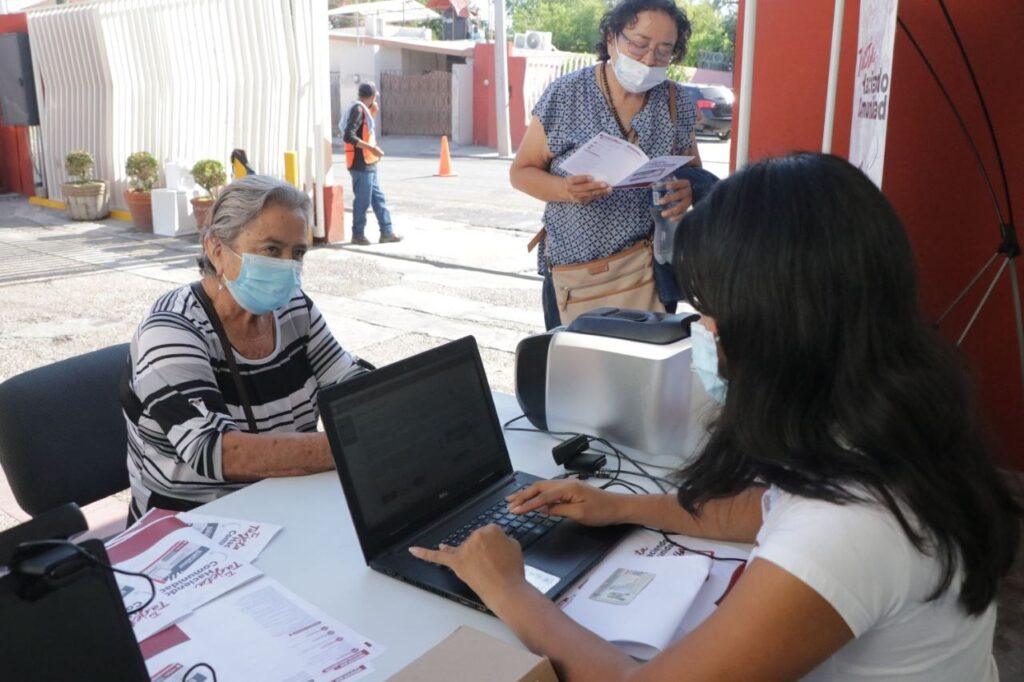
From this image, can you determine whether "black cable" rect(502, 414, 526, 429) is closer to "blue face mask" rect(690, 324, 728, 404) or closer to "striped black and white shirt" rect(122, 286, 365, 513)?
"striped black and white shirt" rect(122, 286, 365, 513)

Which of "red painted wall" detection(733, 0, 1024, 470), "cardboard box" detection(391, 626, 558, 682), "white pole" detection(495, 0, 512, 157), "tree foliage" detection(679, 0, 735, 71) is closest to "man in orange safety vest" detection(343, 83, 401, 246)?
"red painted wall" detection(733, 0, 1024, 470)

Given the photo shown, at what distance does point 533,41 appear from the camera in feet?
73.5

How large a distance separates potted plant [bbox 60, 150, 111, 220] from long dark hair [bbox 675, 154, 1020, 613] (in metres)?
10.5

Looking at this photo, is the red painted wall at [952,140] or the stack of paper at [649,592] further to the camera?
the red painted wall at [952,140]

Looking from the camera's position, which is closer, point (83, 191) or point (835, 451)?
point (835, 451)

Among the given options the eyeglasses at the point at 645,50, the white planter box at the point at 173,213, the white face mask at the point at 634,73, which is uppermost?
the eyeglasses at the point at 645,50

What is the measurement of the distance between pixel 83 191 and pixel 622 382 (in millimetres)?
9849

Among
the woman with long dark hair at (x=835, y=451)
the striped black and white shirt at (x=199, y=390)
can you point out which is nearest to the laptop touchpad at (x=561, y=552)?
the woman with long dark hair at (x=835, y=451)

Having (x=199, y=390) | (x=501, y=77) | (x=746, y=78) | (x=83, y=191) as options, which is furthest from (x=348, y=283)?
(x=501, y=77)

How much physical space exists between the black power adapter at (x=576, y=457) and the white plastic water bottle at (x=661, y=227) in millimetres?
1064

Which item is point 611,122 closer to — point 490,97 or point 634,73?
point 634,73

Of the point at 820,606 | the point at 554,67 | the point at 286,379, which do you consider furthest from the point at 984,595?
the point at 554,67

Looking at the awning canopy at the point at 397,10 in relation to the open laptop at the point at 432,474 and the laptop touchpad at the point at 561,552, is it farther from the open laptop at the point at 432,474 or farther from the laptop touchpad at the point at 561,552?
the laptop touchpad at the point at 561,552

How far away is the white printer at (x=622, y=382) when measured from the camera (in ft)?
6.11
